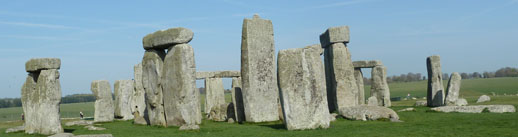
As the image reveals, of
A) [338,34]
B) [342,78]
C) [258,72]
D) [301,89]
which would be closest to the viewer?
[301,89]

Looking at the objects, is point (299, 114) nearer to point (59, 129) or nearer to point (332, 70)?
point (59, 129)

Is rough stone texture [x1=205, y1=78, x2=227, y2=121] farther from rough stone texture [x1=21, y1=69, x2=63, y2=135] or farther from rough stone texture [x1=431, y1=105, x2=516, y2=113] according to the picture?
rough stone texture [x1=431, y1=105, x2=516, y2=113]

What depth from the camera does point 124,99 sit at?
77.0ft

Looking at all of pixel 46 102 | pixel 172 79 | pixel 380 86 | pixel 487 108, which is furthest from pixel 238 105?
pixel 380 86

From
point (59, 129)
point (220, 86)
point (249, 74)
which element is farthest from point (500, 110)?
point (220, 86)

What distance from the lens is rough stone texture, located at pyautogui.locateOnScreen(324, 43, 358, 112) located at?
20.4 m

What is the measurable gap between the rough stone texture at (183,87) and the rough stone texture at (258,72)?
67.9 inches

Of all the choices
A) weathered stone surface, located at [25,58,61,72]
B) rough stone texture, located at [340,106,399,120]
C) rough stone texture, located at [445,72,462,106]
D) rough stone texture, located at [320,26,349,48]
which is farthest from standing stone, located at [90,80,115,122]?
rough stone texture, located at [445,72,462,106]

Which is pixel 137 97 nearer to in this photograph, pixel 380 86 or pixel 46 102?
pixel 46 102

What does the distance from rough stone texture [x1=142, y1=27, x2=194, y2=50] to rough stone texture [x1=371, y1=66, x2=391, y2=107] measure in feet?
46.8

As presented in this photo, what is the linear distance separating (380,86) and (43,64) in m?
18.3

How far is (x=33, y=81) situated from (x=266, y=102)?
738 centimetres

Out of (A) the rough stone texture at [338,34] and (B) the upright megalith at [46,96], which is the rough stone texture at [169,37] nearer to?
(B) the upright megalith at [46,96]

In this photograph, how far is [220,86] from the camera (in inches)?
1144
